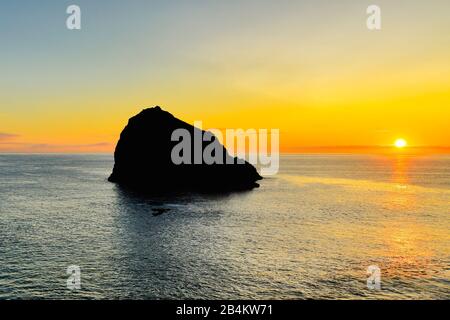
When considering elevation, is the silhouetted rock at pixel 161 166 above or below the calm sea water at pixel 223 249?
above

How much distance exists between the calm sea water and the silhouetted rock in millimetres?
35853

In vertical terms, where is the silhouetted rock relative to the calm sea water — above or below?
above

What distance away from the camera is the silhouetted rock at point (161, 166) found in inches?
4820

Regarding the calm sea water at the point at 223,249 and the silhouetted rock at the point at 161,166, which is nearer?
the calm sea water at the point at 223,249

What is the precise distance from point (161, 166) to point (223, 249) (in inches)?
3265

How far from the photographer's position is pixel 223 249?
47188 millimetres

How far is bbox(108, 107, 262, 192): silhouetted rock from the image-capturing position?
402ft

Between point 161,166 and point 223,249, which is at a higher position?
point 161,166

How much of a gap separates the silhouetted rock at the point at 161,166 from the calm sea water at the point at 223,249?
118 feet

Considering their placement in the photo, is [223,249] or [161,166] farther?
[161,166]

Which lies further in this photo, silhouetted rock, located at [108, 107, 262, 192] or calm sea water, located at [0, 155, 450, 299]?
silhouetted rock, located at [108, 107, 262, 192]

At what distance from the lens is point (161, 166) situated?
416 ft
